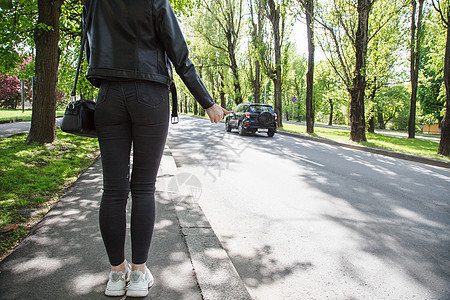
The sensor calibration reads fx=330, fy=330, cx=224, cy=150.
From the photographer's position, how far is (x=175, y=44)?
6.46 feet

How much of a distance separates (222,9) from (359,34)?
18353 millimetres

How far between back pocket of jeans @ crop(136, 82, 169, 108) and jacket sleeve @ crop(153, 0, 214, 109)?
0.19m

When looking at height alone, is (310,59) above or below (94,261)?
above

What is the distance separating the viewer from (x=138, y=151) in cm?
195

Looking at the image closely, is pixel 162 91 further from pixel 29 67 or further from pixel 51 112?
pixel 29 67

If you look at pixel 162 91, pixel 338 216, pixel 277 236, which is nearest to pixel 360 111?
pixel 338 216

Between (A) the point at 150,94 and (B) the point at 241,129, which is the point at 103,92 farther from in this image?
(B) the point at 241,129

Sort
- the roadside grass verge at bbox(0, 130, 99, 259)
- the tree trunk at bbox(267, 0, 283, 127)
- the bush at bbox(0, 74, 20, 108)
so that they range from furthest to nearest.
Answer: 1. the bush at bbox(0, 74, 20, 108)
2. the tree trunk at bbox(267, 0, 283, 127)
3. the roadside grass verge at bbox(0, 130, 99, 259)

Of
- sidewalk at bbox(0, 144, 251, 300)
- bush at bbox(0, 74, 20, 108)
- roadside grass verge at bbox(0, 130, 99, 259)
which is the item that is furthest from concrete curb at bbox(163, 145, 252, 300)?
bush at bbox(0, 74, 20, 108)

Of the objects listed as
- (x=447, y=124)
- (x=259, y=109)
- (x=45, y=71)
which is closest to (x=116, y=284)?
(x=45, y=71)

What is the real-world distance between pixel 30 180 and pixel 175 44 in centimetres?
416

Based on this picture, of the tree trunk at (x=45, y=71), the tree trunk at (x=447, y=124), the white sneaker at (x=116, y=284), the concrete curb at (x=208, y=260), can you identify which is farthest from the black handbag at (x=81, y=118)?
the tree trunk at (x=447, y=124)

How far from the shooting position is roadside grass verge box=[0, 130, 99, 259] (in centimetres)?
314

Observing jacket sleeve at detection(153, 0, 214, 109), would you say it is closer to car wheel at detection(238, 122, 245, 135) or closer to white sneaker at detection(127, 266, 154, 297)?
white sneaker at detection(127, 266, 154, 297)
